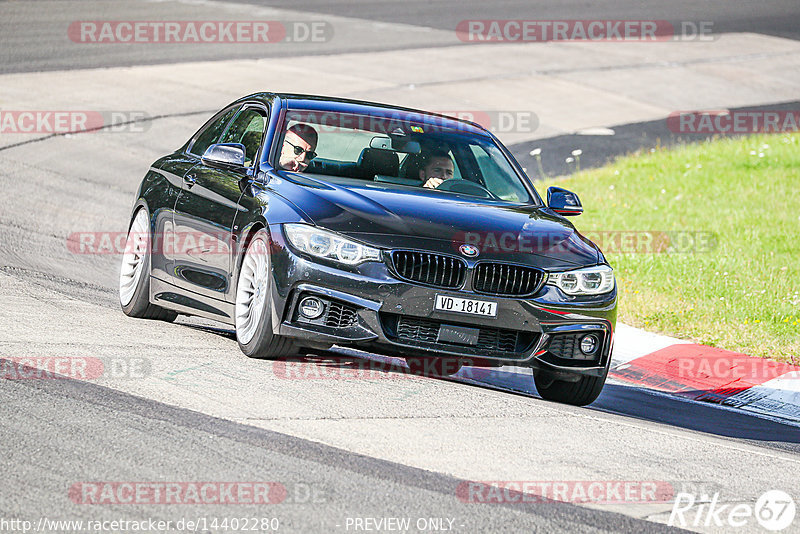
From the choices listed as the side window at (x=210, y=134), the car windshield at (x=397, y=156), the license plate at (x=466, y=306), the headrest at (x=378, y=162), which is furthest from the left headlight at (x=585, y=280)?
the side window at (x=210, y=134)

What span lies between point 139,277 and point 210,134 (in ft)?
3.87

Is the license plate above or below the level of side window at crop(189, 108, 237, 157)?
below

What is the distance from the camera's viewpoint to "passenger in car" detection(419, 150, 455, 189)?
8609mm

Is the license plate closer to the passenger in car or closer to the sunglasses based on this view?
the passenger in car

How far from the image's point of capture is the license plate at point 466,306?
7242 mm

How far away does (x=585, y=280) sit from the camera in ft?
25.3

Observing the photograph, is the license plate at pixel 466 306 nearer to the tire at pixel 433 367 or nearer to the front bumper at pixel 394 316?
the front bumper at pixel 394 316

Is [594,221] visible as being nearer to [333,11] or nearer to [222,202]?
[222,202]

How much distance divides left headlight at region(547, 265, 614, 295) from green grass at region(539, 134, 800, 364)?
2975 millimetres

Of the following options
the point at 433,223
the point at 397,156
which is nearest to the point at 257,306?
the point at 433,223

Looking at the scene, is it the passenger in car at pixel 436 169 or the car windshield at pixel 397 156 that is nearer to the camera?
the car windshield at pixel 397 156

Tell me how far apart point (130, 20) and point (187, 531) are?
82.7 feet

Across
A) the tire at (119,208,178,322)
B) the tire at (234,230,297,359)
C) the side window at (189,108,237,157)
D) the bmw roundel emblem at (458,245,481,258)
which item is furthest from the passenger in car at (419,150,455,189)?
the tire at (119,208,178,322)

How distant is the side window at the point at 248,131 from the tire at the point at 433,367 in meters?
1.73
